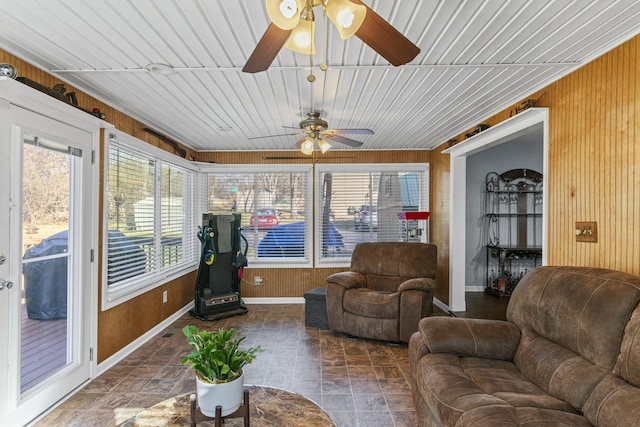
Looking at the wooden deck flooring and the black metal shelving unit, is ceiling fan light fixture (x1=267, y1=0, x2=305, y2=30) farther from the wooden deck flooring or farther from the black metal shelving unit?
the black metal shelving unit

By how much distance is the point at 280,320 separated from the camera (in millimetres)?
4523

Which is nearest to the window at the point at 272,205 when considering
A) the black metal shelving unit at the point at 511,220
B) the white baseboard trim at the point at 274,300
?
the white baseboard trim at the point at 274,300

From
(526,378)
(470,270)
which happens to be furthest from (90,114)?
(470,270)

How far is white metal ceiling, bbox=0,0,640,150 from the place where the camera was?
175 cm

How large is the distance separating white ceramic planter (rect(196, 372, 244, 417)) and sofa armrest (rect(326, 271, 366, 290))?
260 centimetres

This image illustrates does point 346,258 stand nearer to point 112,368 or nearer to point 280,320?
point 280,320

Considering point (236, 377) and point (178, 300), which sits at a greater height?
point (236, 377)

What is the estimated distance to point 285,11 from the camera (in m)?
1.06

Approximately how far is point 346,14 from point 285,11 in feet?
0.67

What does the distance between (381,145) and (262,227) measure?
2303 mm

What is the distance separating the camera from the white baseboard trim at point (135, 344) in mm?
3053

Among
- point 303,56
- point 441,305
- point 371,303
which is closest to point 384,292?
point 371,303

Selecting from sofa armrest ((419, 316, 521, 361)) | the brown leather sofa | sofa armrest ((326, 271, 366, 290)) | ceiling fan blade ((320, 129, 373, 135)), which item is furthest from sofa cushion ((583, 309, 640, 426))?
sofa armrest ((326, 271, 366, 290))

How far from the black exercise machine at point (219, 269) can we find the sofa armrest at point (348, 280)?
1.43 meters
